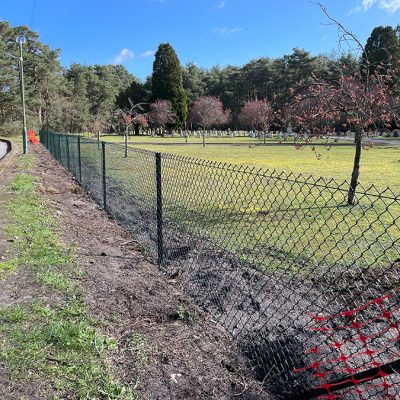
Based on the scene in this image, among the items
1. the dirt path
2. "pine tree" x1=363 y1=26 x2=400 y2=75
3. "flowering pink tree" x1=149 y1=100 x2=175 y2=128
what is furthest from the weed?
"flowering pink tree" x1=149 y1=100 x2=175 y2=128

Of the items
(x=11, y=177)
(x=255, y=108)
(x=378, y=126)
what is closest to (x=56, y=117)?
(x=255, y=108)

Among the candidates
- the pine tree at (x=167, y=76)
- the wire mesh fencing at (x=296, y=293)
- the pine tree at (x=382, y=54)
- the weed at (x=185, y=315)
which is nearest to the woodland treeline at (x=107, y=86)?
the pine tree at (x=167, y=76)

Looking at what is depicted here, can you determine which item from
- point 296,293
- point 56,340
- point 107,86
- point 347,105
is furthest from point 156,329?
point 107,86

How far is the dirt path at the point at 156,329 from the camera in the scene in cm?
267

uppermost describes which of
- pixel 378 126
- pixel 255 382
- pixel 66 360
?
pixel 378 126

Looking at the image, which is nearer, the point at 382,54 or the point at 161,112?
the point at 382,54

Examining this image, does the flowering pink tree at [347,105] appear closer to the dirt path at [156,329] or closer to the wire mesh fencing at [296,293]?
the wire mesh fencing at [296,293]

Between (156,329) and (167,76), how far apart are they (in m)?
59.8

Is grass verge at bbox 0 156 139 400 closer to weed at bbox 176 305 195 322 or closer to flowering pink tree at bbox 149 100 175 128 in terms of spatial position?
weed at bbox 176 305 195 322

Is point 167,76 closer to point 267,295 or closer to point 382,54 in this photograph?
point 382,54

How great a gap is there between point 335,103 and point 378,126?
2025 mm

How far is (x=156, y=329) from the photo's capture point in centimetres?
334

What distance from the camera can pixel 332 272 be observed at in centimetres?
470

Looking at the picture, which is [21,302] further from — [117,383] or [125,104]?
[125,104]
